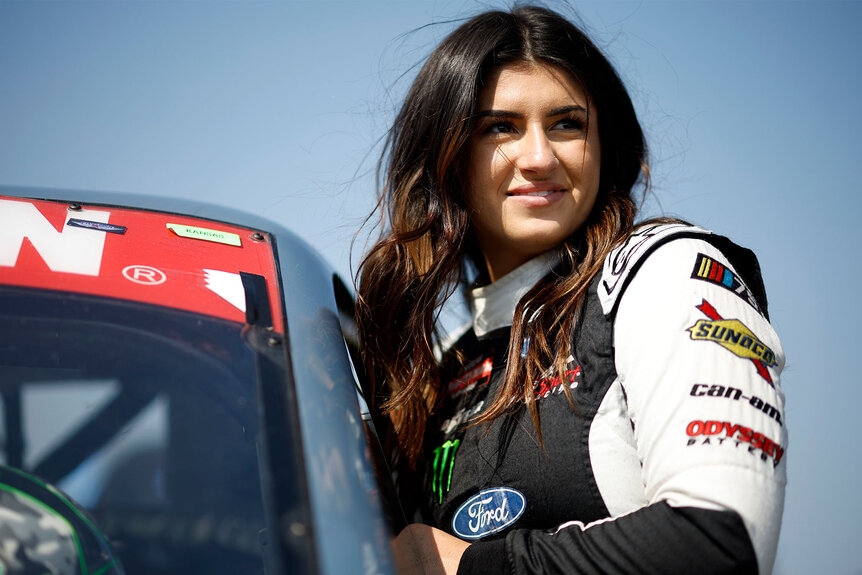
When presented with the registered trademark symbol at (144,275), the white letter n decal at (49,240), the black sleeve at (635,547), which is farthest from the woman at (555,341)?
the white letter n decal at (49,240)

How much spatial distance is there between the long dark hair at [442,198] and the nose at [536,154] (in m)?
0.15

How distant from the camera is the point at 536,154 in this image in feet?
5.82

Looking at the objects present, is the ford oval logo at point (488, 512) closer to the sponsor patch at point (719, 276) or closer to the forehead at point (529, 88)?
the sponsor patch at point (719, 276)

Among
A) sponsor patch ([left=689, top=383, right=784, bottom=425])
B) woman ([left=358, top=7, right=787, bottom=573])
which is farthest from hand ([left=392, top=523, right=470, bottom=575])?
sponsor patch ([left=689, top=383, right=784, bottom=425])

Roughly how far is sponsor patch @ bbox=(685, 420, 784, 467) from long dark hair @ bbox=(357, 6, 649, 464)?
59cm

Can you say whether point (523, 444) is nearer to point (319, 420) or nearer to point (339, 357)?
point (339, 357)

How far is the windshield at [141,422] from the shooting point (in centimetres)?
88

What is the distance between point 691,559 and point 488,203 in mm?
1040

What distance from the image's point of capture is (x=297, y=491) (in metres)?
0.87

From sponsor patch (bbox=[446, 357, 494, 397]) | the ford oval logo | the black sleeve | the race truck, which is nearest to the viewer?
the race truck

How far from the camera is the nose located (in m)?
1.77

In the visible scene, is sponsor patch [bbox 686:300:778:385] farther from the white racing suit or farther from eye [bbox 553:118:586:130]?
eye [bbox 553:118:586:130]

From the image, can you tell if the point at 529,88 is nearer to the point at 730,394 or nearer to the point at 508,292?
the point at 508,292

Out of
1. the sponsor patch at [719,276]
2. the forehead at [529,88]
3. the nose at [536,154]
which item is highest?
the forehead at [529,88]
